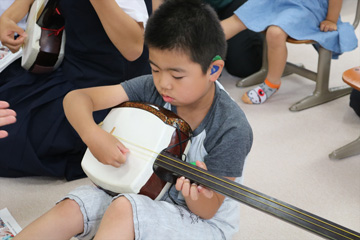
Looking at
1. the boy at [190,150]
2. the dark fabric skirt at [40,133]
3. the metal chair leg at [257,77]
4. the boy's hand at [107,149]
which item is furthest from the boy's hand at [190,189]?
the metal chair leg at [257,77]

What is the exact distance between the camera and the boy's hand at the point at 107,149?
1264 mm

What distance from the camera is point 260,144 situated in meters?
2.29

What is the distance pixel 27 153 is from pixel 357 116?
1.79 meters

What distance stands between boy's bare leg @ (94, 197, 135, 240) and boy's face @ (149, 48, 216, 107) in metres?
0.32

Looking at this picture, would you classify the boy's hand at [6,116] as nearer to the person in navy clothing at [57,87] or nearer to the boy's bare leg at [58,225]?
the boy's bare leg at [58,225]

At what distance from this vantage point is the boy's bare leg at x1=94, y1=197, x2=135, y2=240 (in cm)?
113

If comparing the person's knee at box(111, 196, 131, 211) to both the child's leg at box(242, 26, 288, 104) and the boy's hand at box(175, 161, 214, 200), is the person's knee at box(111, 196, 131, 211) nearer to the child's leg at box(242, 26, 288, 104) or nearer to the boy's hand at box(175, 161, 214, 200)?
the boy's hand at box(175, 161, 214, 200)

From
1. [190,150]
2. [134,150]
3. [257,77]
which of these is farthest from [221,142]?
[257,77]

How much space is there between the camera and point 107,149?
127 cm

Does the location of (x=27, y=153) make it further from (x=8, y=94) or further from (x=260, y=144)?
(x=260, y=144)

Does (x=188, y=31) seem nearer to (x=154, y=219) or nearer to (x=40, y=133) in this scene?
(x=154, y=219)

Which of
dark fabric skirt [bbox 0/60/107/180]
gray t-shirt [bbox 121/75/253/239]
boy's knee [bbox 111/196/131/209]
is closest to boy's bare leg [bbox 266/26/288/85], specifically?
dark fabric skirt [bbox 0/60/107/180]

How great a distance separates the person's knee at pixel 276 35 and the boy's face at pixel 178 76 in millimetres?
1408

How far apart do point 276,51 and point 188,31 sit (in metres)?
1.52
